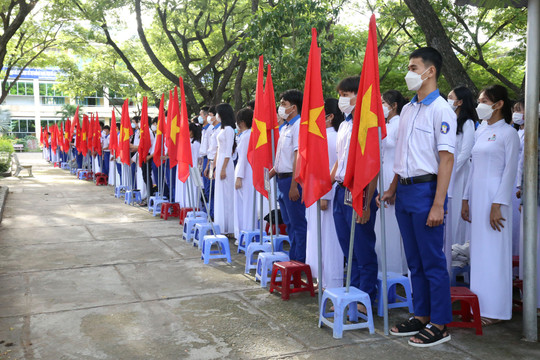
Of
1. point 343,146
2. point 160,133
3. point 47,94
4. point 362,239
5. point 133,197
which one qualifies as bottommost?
point 133,197

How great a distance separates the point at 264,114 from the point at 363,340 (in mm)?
2371

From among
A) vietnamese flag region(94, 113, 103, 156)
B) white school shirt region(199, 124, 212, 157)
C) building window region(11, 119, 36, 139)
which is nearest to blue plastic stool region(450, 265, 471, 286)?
white school shirt region(199, 124, 212, 157)

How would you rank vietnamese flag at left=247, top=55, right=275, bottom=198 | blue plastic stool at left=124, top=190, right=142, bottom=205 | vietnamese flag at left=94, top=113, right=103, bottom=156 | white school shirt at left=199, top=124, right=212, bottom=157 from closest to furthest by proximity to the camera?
vietnamese flag at left=247, top=55, right=275, bottom=198 → white school shirt at left=199, top=124, right=212, bottom=157 → blue plastic stool at left=124, top=190, right=142, bottom=205 → vietnamese flag at left=94, top=113, right=103, bottom=156

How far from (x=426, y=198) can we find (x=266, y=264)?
2.00m

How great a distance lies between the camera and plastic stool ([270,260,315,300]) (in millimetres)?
4598

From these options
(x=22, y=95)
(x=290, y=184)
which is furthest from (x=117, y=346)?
(x=22, y=95)

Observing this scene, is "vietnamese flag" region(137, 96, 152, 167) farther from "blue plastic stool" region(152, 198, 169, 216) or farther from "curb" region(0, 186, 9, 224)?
"curb" region(0, 186, 9, 224)

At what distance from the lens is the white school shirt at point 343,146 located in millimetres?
4082

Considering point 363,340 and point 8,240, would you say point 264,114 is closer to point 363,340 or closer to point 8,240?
point 363,340

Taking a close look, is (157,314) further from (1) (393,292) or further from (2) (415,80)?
(2) (415,80)

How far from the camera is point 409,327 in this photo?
376cm

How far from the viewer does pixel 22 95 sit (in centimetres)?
5306

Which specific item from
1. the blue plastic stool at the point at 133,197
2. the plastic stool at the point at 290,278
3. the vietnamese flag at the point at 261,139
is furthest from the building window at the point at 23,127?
the plastic stool at the point at 290,278

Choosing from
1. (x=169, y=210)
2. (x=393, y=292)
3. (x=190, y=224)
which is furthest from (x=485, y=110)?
(x=169, y=210)
